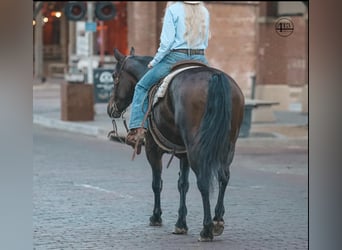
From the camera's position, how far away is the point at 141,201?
34.6ft

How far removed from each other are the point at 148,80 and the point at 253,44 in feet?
58.4

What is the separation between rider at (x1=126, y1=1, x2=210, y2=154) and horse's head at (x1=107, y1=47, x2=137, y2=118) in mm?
393

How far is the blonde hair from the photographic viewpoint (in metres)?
8.12

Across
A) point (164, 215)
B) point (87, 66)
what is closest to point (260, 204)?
point (164, 215)

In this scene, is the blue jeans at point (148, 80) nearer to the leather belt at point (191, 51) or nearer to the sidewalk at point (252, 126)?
the leather belt at point (191, 51)

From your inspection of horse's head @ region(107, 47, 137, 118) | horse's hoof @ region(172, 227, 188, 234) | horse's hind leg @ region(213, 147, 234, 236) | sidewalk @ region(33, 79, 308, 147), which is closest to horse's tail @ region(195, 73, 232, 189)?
horse's hind leg @ region(213, 147, 234, 236)

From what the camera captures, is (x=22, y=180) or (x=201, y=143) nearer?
(x=22, y=180)

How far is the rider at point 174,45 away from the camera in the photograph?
811 cm

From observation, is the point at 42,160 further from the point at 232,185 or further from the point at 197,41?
the point at 197,41

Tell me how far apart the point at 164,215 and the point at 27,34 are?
4.99 meters

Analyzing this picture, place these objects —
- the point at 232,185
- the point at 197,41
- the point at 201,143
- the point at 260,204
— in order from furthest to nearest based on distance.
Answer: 1. the point at 232,185
2. the point at 260,204
3. the point at 197,41
4. the point at 201,143

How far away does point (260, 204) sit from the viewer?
34.0 ft

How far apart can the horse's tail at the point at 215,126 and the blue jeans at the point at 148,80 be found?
0.72m

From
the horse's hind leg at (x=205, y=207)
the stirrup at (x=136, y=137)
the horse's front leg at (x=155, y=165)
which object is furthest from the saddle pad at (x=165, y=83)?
the horse's hind leg at (x=205, y=207)
